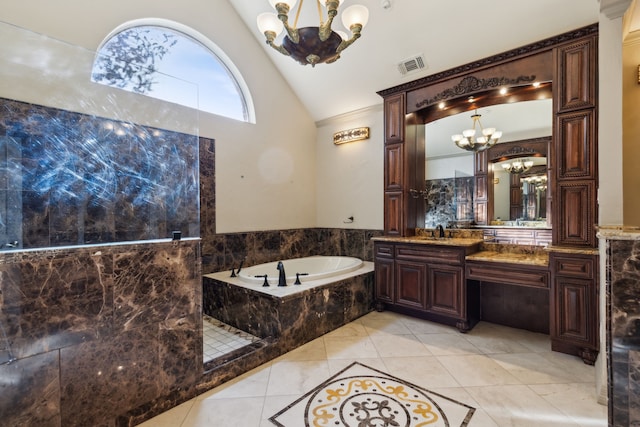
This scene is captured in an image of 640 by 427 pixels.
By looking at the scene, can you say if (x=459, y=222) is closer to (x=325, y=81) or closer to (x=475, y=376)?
(x=475, y=376)

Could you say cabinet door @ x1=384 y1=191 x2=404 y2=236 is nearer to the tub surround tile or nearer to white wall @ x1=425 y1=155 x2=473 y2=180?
white wall @ x1=425 y1=155 x2=473 y2=180

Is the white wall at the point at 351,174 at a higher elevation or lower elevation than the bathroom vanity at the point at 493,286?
higher

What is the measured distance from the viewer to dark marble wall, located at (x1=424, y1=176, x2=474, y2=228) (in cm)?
344

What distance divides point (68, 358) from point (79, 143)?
4.70ft

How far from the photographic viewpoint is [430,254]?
10.3 ft

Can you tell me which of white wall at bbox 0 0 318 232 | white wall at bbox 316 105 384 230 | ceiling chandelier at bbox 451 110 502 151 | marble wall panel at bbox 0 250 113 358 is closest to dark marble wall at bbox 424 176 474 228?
ceiling chandelier at bbox 451 110 502 151

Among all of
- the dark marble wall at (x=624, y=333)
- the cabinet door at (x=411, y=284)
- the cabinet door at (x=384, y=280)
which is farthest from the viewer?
the cabinet door at (x=384, y=280)

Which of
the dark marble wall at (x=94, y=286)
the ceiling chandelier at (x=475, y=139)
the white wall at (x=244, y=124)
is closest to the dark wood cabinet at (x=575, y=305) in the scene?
the ceiling chandelier at (x=475, y=139)

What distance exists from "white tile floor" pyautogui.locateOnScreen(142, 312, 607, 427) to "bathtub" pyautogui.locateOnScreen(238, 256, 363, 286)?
65 centimetres

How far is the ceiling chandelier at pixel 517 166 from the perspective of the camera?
9.67ft

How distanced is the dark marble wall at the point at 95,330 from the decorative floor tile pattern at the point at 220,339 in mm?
404

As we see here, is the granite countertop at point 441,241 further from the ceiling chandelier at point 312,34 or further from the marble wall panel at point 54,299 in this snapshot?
the marble wall panel at point 54,299

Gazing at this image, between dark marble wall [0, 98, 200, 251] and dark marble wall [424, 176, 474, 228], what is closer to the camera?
dark marble wall [0, 98, 200, 251]

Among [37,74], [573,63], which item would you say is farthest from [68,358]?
[573,63]
